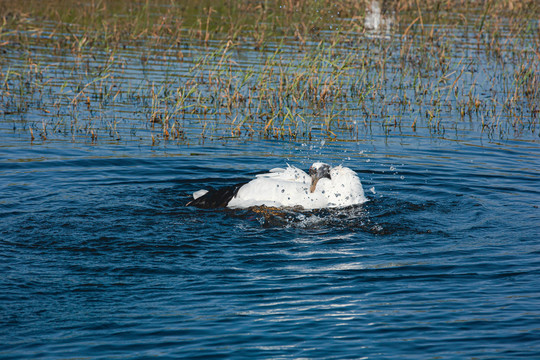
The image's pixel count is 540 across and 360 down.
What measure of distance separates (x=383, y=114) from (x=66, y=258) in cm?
699

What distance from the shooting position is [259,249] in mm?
6215

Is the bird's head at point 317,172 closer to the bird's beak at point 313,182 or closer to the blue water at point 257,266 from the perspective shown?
the bird's beak at point 313,182

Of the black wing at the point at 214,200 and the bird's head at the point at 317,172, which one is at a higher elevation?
the bird's head at the point at 317,172

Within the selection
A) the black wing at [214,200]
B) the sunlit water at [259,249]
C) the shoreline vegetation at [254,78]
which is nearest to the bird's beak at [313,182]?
the sunlit water at [259,249]

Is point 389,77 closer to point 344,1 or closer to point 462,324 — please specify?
point 344,1

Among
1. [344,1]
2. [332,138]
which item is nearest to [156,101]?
[332,138]

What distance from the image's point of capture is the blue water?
465cm

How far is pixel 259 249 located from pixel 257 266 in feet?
1.41

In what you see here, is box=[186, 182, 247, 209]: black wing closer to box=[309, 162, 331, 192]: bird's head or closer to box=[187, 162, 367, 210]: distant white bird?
box=[187, 162, 367, 210]: distant white bird

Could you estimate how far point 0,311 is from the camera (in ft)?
16.0

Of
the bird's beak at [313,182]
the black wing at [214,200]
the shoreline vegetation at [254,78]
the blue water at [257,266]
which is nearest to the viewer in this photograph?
the blue water at [257,266]

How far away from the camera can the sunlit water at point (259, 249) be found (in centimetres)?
469

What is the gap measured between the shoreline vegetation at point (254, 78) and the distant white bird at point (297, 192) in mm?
2750

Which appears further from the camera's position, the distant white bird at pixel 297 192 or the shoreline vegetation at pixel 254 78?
the shoreline vegetation at pixel 254 78
